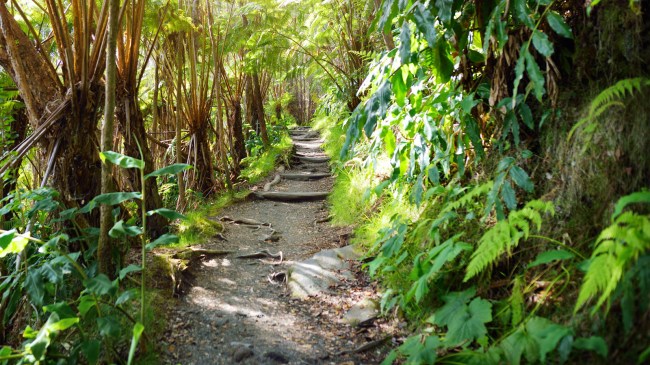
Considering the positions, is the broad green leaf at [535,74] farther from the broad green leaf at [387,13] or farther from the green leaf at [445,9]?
the broad green leaf at [387,13]

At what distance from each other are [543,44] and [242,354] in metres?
2.14

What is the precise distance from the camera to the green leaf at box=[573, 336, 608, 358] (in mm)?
1326

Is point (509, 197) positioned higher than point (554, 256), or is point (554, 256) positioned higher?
point (509, 197)

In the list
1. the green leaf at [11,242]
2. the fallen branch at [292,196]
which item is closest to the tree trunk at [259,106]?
the fallen branch at [292,196]

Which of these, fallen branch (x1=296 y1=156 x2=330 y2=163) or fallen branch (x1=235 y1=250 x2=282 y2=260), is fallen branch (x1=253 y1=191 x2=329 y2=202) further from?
fallen branch (x1=296 y1=156 x2=330 y2=163)

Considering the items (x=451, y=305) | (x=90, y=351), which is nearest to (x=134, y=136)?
(x=90, y=351)

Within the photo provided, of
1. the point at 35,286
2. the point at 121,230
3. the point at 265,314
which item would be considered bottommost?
the point at 265,314

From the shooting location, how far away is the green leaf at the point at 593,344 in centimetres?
133

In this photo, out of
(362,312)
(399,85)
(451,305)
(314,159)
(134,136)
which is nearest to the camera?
(451,305)

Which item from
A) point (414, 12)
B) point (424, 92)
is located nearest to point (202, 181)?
point (424, 92)

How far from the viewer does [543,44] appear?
179cm

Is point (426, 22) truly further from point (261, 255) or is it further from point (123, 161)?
point (261, 255)

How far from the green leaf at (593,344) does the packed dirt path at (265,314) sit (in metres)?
1.14

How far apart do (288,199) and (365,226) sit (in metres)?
2.89
